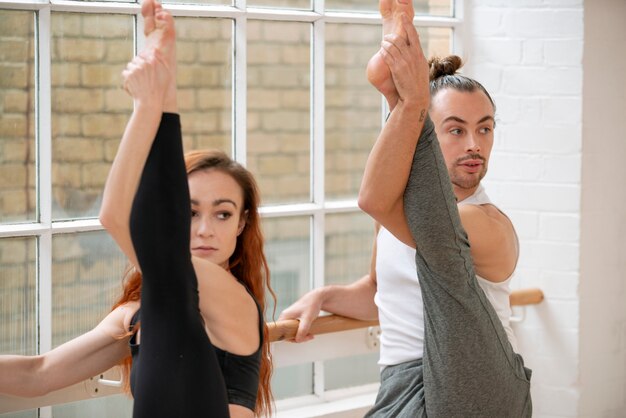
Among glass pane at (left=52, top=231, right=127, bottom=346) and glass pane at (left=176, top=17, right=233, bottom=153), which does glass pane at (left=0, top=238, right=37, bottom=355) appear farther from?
glass pane at (left=176, top=17, right=233, bottom=153)

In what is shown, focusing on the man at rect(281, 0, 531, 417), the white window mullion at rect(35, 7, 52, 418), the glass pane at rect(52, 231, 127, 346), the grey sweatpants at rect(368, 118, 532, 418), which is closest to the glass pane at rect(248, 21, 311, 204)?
the glass pane at rect(52, 231, 127, 346)

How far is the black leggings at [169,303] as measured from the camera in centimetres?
159

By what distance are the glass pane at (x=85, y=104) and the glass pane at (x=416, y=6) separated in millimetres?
766

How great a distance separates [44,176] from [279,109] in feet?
2.61

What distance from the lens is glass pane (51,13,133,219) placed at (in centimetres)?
257

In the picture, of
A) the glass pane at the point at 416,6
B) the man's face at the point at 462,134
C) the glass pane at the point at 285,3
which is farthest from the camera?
the glass pane at the point at 416,6

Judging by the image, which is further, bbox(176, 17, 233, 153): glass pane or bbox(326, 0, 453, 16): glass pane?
bbox(326, 0, 453, 16): glass pane

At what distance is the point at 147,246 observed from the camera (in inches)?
62.9

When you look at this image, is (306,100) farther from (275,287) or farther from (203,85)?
(275,287)

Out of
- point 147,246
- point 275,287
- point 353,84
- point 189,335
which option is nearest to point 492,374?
point 189,335

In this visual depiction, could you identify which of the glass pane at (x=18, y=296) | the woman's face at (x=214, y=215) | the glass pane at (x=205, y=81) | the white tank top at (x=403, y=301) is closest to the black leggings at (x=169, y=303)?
the woman's face at (x=214, y=215)

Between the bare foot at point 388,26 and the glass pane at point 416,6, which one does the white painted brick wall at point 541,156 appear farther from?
the bare foot at point 388,26

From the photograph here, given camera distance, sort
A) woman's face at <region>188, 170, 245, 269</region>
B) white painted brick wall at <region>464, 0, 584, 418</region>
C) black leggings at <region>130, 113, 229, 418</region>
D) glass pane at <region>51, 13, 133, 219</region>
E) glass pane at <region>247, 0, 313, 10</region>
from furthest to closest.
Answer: white painted brick wall at <region>464, 0, 584, 418</region> → glass pane at <region>247, 0, 313, 10</region> → glass pane at <region>51, 13, 133, 219</region> → woman's face at <region>188, 170, 245, 269</region> → black leggings at <region>130, 113, 229, 418</region>

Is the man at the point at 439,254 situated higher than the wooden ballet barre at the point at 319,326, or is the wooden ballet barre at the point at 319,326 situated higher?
the man at the point at 439,254
